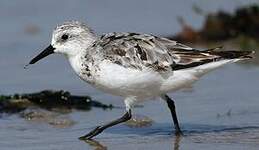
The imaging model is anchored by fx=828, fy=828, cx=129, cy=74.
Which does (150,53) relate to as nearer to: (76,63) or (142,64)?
(142,64)

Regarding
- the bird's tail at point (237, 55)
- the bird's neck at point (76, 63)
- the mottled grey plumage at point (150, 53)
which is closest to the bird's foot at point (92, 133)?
the bird's neck at point (76, 63)

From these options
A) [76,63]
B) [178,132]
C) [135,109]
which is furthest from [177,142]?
[135,109]

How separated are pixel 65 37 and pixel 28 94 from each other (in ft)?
4.83

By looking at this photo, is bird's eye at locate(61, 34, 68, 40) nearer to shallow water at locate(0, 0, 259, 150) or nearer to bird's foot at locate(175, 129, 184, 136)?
shallow water at locate(0, 0, 259, 150)

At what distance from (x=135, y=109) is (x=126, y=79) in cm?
153

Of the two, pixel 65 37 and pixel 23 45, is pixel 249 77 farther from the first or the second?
pixel 23 45

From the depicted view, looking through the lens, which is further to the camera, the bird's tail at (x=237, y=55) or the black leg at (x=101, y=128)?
the black leg at (x=101, y=128)

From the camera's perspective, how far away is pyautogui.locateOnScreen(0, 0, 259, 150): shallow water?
7281 millimetres

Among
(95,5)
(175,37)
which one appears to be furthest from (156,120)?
(95,5)

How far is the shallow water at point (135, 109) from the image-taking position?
7.28m

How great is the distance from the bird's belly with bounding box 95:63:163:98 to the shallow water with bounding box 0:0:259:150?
47cm

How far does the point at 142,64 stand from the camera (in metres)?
7.34

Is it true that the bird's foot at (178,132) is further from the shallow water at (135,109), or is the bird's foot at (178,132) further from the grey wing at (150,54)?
the grey wing at (150,54)

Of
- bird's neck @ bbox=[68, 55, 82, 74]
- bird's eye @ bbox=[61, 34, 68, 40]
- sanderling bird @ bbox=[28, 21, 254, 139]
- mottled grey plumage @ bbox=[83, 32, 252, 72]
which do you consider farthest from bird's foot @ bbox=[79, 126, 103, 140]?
bird's eye @ bbox=[61, 34, 68, 40]
